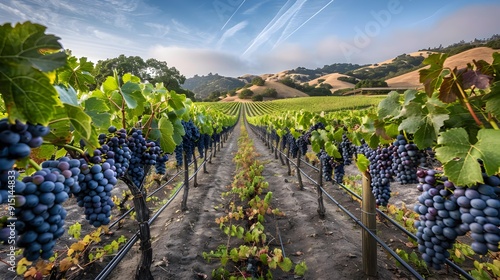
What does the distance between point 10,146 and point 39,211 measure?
1.20 ft

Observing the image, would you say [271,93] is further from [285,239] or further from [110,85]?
[110,85]

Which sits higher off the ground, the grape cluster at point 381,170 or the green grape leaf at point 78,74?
the green grape leaf at point 78,74

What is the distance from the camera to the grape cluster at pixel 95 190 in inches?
68.0

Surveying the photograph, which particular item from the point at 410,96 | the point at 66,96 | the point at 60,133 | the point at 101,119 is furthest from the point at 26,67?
the point at 410,96

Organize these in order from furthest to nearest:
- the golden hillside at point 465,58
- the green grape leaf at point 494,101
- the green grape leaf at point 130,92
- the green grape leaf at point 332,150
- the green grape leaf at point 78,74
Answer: the green grape leaf at point 332,150 → the green grape leaf at point 130,92 → the green grape leaf at point 78,74 → the golden hillside at point 465,58 → the green grape leaf at point 494,101

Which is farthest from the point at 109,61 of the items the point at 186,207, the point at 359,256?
the point at 359,256

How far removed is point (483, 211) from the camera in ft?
4.96

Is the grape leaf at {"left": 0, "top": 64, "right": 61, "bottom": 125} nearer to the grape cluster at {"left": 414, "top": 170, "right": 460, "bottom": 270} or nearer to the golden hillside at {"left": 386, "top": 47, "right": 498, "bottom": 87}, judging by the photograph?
the golden hillside at {"left": 386, "top": 47, "right": 498, "bottom": 87}

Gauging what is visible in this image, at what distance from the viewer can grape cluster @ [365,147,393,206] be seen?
9.75ft

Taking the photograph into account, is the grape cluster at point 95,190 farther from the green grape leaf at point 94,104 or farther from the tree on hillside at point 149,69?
the tree on hillside at point 149,69

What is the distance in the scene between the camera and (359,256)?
506 cm

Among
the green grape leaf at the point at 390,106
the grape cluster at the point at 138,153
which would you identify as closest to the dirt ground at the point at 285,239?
the grape cluster at the point at 138,153

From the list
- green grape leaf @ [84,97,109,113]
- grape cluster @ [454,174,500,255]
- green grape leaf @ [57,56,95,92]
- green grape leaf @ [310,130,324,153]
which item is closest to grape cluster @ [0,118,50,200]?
green grape leaf @ [84,97,109,113]

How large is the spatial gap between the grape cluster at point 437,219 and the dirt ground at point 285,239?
303 centimetres
